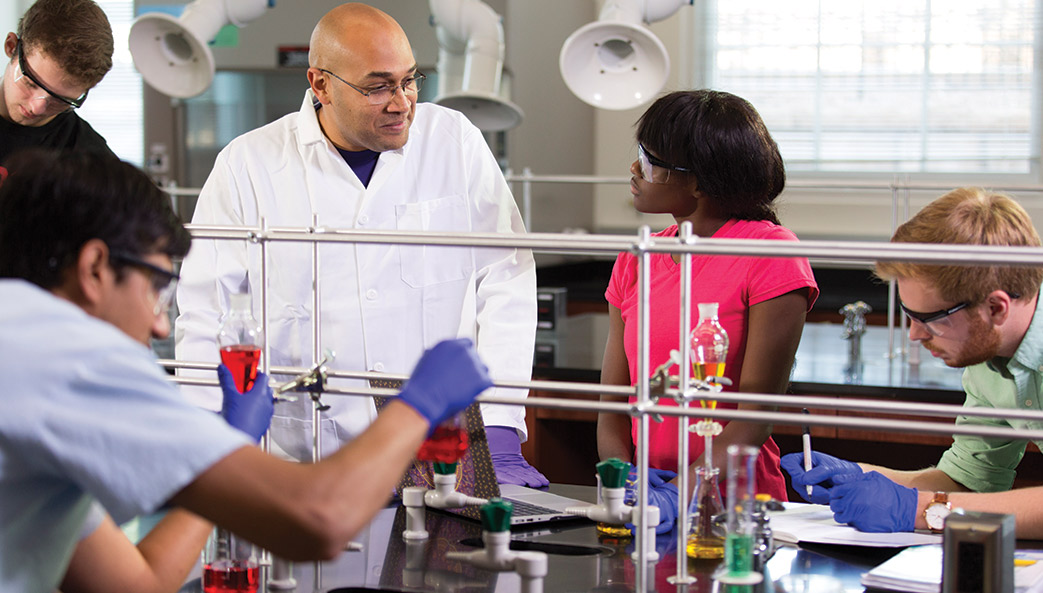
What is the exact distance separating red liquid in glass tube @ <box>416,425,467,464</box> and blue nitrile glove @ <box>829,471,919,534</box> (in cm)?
56

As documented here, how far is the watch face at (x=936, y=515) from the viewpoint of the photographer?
151 centimetres

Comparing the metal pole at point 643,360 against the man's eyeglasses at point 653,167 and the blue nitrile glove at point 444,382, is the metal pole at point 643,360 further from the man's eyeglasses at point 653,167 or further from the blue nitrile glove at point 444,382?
the man's eyeglasses at point 653,167

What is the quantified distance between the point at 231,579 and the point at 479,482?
37cm

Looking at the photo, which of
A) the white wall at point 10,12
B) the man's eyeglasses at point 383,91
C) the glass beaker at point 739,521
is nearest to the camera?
the glass beaker at point 739,521

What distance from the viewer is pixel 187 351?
1.81 m

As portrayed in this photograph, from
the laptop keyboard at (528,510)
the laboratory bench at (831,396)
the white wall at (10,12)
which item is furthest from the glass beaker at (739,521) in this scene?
the white wall at (10,12)

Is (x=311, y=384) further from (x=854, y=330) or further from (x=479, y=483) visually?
(x=854, y=330)

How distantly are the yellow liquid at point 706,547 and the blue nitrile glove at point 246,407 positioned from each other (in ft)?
1.85

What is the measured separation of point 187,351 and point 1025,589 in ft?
4.28

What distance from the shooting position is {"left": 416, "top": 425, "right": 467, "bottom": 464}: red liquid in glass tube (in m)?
1.28

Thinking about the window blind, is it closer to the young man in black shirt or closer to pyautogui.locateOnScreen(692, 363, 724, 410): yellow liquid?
the young man in black shirt

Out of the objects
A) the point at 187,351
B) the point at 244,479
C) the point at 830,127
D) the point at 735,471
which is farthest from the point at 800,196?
the point at 244,479

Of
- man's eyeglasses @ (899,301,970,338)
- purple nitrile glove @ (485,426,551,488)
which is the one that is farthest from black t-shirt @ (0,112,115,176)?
man's eyeglasses @ (899,301,970,338)

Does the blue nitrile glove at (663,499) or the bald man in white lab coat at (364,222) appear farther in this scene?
the bald man in white lab coat at (364,222)
